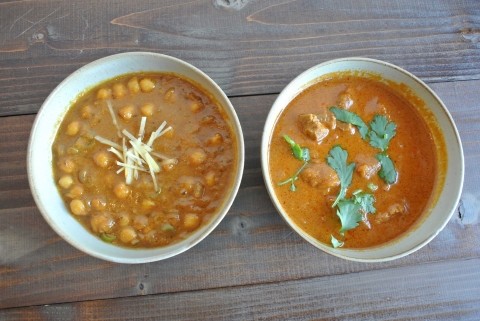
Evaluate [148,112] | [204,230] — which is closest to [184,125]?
[148,112]

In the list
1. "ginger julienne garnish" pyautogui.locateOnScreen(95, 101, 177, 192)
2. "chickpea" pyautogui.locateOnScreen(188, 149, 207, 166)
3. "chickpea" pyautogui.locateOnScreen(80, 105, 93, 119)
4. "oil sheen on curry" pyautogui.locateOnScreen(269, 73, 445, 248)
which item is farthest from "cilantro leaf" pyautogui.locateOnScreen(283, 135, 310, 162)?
"chickpea" pyautogui.locateOnScreen(80, 105, 93, 119)

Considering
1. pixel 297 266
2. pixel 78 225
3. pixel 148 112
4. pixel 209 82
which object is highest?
pixel 209 82

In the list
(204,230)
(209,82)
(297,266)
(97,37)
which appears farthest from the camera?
(97,37)

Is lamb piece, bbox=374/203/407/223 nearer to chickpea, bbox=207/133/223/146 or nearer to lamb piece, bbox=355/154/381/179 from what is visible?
lamb piece, bbox=355/154/381/179

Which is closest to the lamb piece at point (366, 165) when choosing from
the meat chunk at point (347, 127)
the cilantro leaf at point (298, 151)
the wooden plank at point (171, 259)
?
the meat chunk at point (347, 127)

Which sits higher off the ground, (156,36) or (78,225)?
(156,36)

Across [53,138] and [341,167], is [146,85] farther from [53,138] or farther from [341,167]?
[341,167]

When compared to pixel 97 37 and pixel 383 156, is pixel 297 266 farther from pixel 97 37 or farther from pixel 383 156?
pixel 97 37
